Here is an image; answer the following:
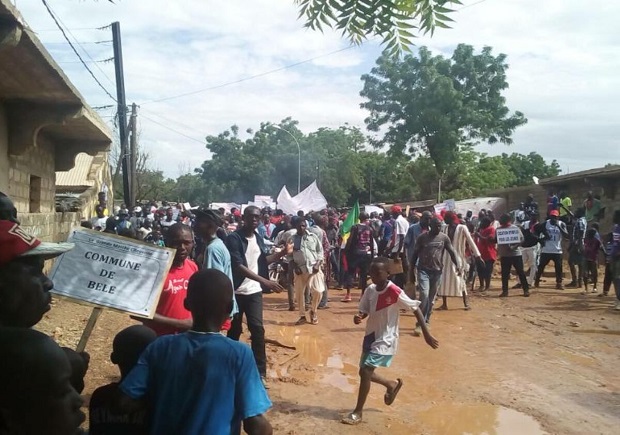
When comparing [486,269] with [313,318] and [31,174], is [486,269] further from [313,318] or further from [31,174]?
[31,174]

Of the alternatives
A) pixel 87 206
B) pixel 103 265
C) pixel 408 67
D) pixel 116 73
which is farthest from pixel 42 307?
pixel 408 67

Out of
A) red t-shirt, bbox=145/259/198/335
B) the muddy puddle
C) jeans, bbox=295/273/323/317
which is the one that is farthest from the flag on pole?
red t-shirt, bbox=145/259/198/335

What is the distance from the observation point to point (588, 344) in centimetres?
845

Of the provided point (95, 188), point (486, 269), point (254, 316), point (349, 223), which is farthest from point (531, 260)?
point (95, 188)

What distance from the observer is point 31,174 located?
1004 cm

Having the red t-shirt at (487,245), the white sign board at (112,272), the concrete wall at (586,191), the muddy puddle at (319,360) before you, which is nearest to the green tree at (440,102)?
the concrete wall at (586,191)

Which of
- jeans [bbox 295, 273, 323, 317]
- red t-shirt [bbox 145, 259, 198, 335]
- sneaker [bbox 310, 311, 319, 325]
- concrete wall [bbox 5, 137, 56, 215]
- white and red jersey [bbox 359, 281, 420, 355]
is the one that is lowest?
sneaker [bbox 310, 311, 319, 325]

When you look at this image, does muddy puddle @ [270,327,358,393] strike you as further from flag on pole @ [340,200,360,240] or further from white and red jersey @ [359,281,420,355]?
flag on pole @ [340,200,360,240]

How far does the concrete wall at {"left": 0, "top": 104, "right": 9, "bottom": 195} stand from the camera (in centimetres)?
821

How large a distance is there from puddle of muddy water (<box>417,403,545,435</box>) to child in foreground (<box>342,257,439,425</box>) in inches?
17.4

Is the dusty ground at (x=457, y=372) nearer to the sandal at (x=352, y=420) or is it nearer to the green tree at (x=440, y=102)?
the sandal at (x=352, y=420)

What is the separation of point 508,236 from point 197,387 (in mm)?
11156

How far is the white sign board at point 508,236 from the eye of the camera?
12.4 metres

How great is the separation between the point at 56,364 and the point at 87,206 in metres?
19.3
